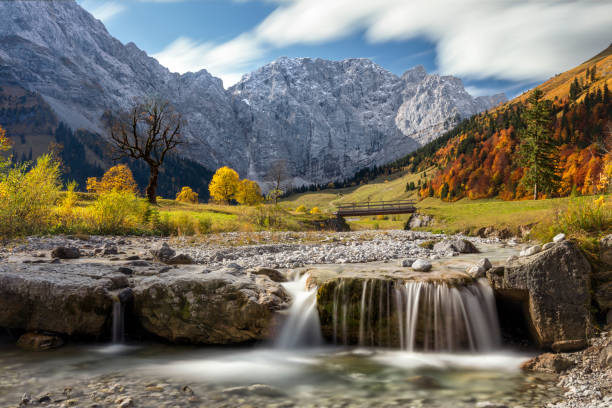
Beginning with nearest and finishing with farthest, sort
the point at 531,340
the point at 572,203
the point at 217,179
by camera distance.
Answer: the point at 531,340 < the point at 572,203 < the point at 217,179

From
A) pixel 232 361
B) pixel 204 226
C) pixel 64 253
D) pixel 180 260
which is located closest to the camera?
pixel 232 361

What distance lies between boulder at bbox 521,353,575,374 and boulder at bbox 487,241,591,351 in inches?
22.7

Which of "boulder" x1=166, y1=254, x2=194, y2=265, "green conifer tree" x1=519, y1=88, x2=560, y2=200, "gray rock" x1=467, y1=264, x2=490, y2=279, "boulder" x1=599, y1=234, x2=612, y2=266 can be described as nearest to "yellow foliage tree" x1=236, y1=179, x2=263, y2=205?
"green conifer tree" x1=519, y1=88, x2=560, y2=200

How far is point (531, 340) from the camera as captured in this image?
342 inches

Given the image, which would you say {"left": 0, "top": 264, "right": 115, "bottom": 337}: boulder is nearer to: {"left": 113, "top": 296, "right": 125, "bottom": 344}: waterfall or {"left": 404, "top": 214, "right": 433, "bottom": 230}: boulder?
{"left": 113, "top": 296, "right": 125, "bottom": 344}: waterfall

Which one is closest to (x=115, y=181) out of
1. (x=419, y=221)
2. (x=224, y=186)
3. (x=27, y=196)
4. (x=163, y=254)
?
(x=224, y=186)

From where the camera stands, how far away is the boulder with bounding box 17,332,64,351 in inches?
341

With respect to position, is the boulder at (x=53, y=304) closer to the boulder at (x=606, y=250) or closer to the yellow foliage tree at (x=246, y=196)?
the boulder at (x=606, y=250)

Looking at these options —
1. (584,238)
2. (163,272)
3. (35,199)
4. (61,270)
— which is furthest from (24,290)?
(584,238)

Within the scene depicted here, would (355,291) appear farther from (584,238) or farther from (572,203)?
(572,203)

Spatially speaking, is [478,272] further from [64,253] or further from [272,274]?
[64,253]

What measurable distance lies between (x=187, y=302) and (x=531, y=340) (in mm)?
9246

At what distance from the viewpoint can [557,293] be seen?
8.07 metres

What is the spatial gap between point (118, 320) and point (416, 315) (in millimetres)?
8498
